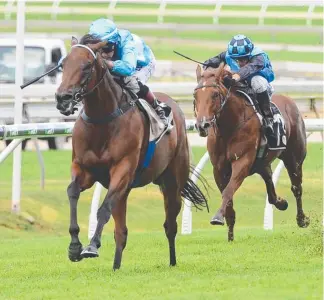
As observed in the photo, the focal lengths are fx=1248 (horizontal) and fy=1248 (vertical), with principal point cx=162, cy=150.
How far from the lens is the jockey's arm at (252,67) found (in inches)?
392

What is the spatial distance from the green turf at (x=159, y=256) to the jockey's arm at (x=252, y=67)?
0.95 metres

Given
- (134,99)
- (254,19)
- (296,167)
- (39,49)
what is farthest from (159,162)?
(254,19)

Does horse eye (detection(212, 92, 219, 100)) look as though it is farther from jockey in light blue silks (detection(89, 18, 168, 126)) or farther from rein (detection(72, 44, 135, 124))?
rein (detection(72, 44, 135, 124))

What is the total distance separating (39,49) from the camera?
2145 cm

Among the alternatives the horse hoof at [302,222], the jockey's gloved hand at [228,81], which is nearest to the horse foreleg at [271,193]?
the horse hoof at [302,222]

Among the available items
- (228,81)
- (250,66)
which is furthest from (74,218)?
(250,66)

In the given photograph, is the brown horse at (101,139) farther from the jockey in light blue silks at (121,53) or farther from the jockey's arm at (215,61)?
the jockey's arm at (215,61)

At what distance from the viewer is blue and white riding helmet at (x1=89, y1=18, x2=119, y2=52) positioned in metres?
8.16

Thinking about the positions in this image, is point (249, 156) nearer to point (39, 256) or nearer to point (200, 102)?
point (200, 102)

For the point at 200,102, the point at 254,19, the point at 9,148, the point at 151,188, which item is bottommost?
the point at 254,19

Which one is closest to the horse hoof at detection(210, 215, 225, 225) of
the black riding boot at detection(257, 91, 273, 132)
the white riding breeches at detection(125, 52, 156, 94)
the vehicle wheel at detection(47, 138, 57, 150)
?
the white riding breeches at detection(125, 52, 156, 94)

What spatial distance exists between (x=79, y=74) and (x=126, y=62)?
57cm

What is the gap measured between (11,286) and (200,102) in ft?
7.95

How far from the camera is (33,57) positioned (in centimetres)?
2133
